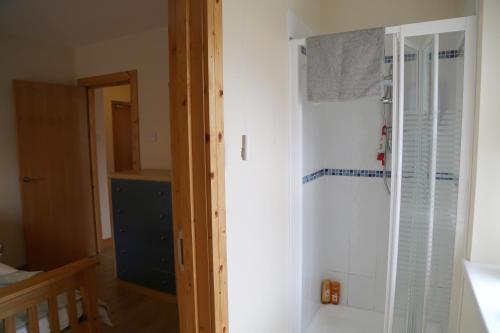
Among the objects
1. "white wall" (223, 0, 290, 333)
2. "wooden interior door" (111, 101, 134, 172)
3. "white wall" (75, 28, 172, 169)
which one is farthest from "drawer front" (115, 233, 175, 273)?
"wooden interior door" (111, 101, 134, 172)

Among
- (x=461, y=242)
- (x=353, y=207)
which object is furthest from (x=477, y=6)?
(x=353, y=207)

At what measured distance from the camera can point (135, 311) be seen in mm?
2666

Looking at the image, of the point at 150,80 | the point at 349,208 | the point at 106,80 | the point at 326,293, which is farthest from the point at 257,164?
the point at 106,80

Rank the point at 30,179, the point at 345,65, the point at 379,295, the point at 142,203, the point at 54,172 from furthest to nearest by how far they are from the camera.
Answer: the point at 54,172 < the point at 30,179 < the point at 142,203 < the point at 379,295 < the point at 345,65

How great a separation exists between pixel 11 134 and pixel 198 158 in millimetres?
3153

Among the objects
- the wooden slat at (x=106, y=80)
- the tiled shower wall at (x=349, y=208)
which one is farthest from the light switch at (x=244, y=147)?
the wooden slat at (x=106, y=80)

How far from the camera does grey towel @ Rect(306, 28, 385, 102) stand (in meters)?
1.67

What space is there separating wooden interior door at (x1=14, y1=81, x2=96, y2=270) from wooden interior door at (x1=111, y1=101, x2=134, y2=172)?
92cm

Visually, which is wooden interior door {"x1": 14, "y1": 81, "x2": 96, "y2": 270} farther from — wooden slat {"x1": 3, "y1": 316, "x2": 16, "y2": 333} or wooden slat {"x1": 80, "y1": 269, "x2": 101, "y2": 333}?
wooden slat {"x1": 3, "y1": 316, "x2": 16, "y2": 333}

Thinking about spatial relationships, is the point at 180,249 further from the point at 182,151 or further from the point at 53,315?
the point at 53,315

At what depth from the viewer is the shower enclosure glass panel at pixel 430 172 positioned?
1.61 m

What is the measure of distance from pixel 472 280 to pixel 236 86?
133cm

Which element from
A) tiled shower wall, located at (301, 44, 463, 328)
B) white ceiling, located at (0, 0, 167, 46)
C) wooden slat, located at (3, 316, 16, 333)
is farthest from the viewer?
white ceiling, located at (0, 0, 167, 46)

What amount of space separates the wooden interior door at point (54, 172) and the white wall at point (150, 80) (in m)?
0.72
